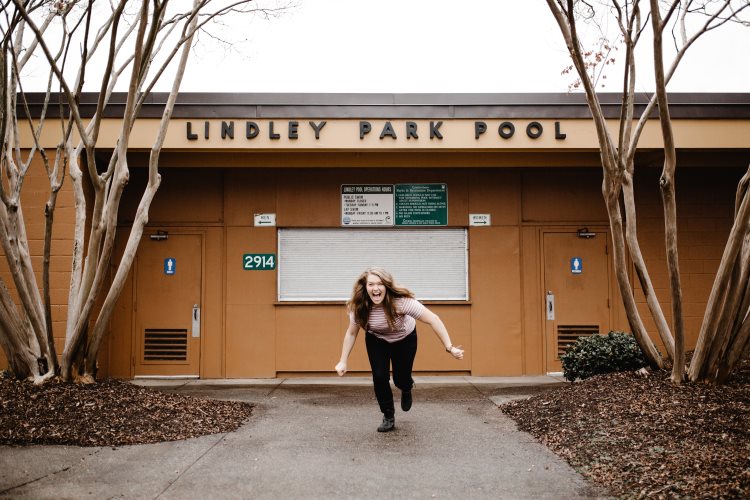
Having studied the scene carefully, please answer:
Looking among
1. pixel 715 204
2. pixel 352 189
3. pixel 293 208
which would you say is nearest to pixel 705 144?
pixel 715 204

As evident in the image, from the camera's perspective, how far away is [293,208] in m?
9.84

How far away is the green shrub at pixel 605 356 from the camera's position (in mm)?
7340

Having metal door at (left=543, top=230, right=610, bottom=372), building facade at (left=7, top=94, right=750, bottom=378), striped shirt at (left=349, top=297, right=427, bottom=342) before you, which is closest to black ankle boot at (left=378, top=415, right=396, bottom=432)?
striped shirt at (left=349, top=297, right=427, bottom=342)

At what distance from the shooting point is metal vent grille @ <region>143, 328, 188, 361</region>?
382 inches

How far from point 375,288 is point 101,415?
2.81 meters

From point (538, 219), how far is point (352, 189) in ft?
9.94

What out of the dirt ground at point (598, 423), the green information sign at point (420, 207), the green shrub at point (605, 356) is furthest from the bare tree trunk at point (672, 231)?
the green information sign at point (420, 207)

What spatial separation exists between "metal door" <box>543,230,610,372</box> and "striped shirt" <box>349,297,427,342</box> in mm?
4785

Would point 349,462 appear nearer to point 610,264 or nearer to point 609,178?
point 609,178

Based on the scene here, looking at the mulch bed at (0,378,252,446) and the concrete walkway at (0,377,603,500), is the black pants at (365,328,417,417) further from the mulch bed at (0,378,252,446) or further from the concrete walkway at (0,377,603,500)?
the mulch bed at (0,378,252,446)

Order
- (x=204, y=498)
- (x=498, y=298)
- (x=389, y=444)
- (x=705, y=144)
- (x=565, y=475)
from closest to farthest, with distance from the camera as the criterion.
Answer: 1. (x=204, y=498)
2. (x=565, y=475)
3. (x=389, y=444)
4. (x=705, y=144)
5. (x=498, y=298)

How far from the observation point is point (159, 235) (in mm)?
9781

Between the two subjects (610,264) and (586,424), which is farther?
(610,264)

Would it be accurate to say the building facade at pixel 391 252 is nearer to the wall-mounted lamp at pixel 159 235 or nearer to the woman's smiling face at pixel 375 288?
the wall-mounted lamp at pixel 159 235
